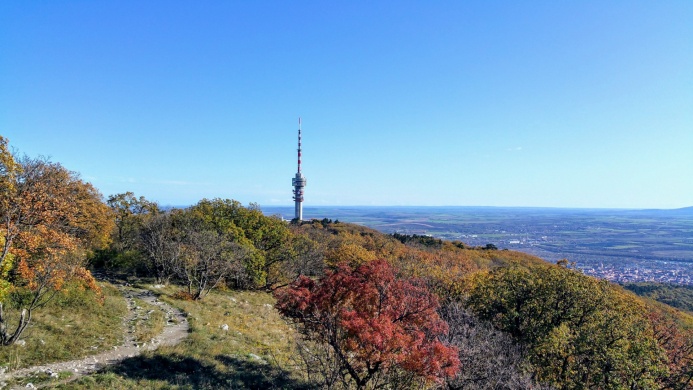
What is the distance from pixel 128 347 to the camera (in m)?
15.8

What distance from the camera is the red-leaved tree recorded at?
11.0m

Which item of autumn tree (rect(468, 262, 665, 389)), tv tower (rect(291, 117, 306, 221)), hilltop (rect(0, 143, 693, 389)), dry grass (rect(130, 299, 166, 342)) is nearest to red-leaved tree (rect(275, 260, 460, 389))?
hilltop (rect(0, 143, 693, 389))

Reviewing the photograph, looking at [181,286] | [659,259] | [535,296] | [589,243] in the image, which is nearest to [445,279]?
[535,296]

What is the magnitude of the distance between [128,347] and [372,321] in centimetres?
1233

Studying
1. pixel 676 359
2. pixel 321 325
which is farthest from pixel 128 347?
pixel 676 359

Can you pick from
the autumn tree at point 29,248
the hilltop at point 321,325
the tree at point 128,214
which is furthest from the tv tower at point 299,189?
the autumn tree at point 29,248

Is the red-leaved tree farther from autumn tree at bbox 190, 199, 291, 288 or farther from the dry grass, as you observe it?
autumn tree at bbox 190, 199, 291, 288

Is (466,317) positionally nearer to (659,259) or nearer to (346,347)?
(346,347)

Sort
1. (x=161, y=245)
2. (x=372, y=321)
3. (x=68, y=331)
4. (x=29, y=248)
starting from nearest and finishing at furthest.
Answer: (x=372, y=321) → (x=29, y=248) → (x=68, y=331) → (x=161, y=245)

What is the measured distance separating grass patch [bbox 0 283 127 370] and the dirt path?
40cm

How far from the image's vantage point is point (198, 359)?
15.5 meters

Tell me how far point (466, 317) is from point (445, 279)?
27.0 ft

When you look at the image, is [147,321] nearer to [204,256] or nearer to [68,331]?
[68,331]

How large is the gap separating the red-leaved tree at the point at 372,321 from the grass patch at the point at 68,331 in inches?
360
